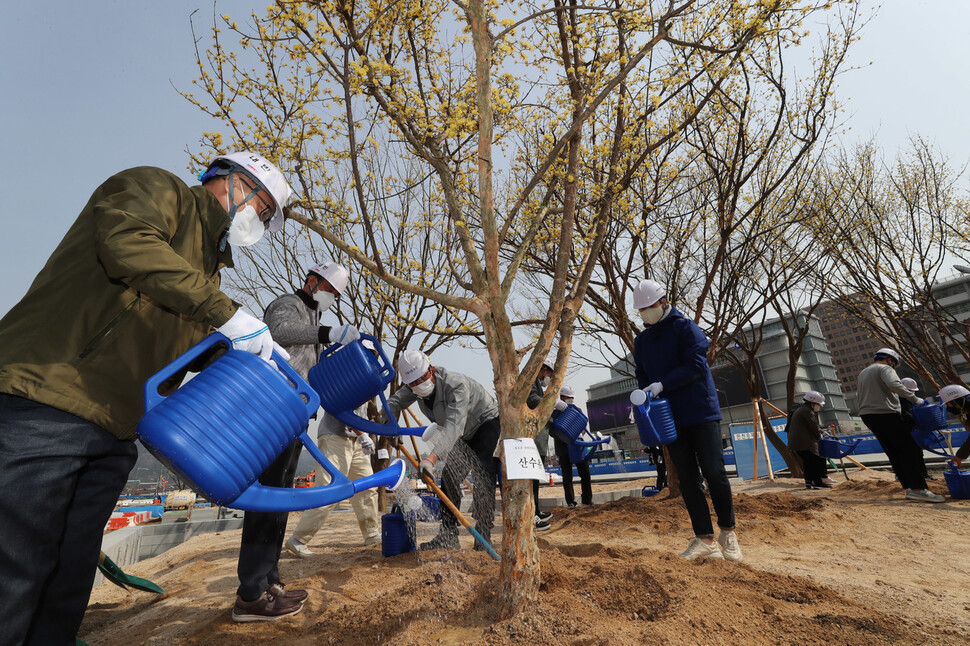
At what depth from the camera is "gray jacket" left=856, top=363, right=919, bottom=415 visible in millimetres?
5582

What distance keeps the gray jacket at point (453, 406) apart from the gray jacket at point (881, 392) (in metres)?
4.16

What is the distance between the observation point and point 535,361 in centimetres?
254

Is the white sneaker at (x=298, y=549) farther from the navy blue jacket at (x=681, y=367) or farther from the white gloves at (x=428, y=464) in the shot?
the navy blue jacket at (x=681, y=367)

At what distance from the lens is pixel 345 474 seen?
471 centimetres

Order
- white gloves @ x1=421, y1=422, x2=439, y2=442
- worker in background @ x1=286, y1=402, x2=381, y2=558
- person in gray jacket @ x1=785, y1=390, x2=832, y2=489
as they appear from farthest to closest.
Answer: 1. person in gray jacket @ x1=785, y1=390, x2=832, y2=489
2. worker in background @ x1=286, y1=402, x2=381, y2=558
3. white gloves @ x1=421, y1=422, x2=439, y2=442

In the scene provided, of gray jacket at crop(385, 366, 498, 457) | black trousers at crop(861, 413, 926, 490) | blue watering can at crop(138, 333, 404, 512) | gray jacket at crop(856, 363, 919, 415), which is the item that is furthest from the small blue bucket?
black trousers at crop(861, 413, 926, 490)

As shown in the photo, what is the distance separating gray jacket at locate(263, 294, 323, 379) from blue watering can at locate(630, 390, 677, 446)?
7.14ft

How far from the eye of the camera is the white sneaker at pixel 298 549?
4.46 m

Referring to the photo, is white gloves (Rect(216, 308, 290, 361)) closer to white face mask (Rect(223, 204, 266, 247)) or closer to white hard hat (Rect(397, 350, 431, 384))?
white face mask (Rect(223, 204, 266, 247))

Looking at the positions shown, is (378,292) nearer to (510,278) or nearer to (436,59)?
(436,59)

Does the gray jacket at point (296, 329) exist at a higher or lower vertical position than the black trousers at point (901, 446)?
higher

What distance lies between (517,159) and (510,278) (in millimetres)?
5280

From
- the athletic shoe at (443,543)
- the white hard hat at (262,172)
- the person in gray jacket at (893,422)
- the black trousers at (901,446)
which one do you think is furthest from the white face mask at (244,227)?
the black trousers at (901,446)

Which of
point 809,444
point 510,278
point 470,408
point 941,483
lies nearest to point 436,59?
point 510,278
